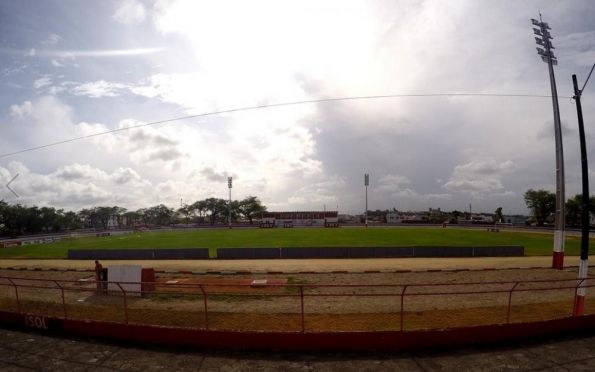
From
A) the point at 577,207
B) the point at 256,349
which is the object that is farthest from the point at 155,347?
the point at 577,207

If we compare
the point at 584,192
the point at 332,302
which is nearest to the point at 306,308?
the point at 332,302

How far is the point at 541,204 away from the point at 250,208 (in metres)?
109

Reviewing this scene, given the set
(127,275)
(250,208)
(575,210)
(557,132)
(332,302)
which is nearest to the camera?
(332,302)

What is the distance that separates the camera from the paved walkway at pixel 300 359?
843 centimetres

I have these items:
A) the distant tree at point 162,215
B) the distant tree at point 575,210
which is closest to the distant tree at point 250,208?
the distant tree at point 162,215

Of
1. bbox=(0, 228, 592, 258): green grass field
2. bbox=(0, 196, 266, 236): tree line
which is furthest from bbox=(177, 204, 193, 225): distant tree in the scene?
bbox=(0, 228, 592, 258): green grass field

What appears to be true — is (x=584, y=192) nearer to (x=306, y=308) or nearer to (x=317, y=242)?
(x=306, y=308)

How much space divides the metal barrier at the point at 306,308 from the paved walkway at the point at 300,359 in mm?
1153

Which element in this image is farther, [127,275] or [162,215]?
[162,215]

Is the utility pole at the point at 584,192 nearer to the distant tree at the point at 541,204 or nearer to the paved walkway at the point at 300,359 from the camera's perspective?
the paved walkway at the point at 300,359

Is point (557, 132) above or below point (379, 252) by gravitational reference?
above

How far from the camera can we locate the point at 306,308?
1377 centimetres

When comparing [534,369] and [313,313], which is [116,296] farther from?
[534,369]

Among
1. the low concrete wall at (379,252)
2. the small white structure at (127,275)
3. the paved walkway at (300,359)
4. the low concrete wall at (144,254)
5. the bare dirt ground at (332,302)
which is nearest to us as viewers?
the paved walkway at (300,359)
